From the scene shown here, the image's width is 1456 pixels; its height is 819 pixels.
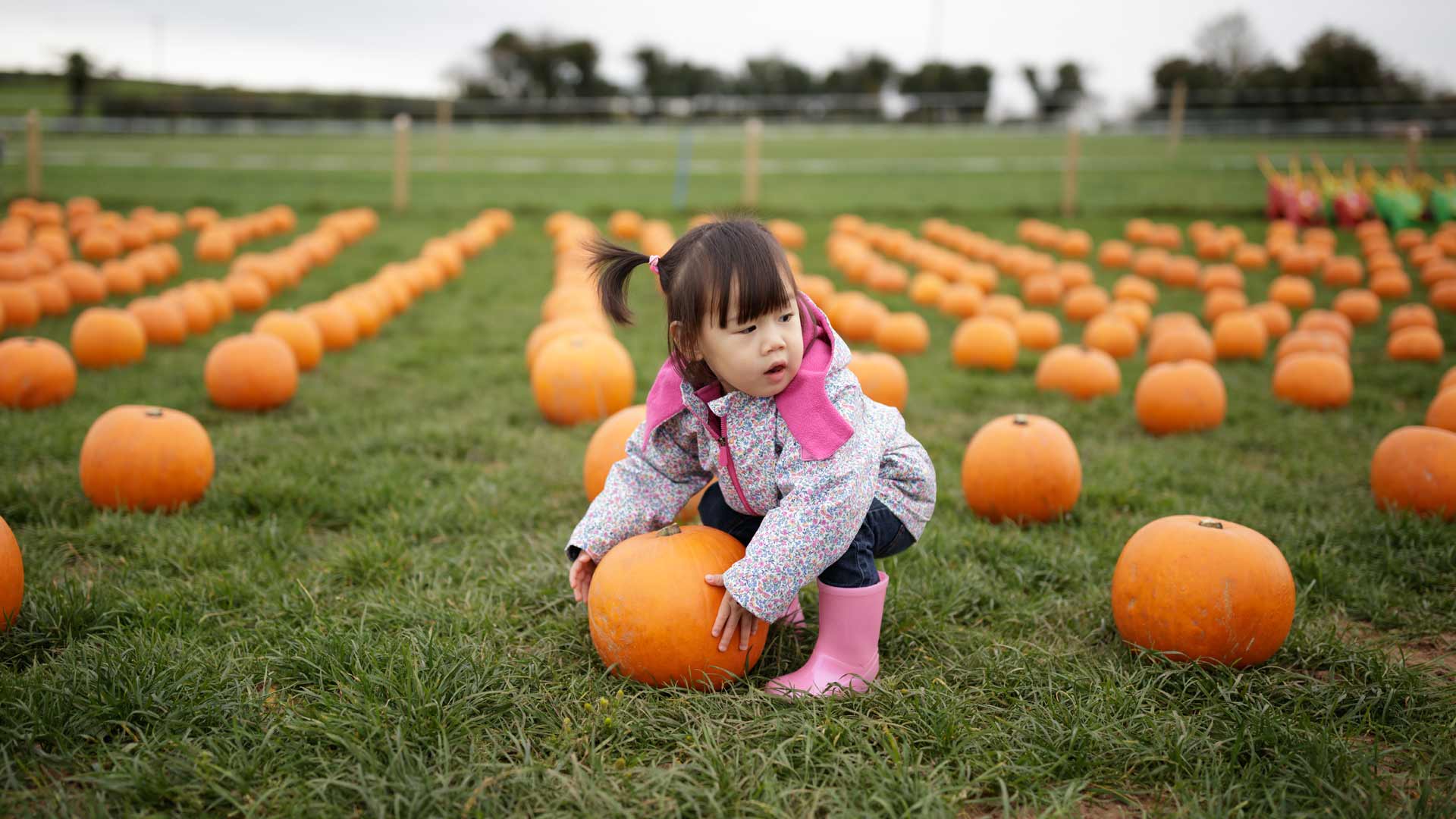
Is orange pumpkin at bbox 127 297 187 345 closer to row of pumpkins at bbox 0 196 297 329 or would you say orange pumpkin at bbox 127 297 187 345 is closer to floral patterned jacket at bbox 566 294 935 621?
row of pumpkins at bbox 0 196 297 329

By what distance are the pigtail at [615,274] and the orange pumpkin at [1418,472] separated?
3442mm

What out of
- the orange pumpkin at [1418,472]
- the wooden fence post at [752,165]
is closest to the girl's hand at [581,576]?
the orange pumpkin at [1418,472]

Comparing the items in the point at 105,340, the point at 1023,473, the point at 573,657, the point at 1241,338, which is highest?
the point at 1241,338

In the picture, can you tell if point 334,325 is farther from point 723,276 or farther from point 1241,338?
point 1241,338

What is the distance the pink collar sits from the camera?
2670mm

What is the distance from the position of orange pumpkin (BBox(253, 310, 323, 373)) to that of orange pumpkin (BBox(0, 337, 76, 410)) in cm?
127

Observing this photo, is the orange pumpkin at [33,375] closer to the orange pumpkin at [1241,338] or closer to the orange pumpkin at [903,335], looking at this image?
the orange pumpkin at [903,335]

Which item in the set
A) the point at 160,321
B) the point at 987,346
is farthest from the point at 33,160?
the point at 987,346

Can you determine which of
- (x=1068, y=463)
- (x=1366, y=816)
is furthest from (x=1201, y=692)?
(x=1068, y=463)

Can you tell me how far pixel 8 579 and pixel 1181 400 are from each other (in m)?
5.57

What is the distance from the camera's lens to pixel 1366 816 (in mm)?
2115

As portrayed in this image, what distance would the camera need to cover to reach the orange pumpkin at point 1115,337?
786cm

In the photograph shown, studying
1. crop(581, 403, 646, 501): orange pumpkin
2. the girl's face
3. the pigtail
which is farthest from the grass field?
the pigtail

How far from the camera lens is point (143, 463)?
13.2ft
